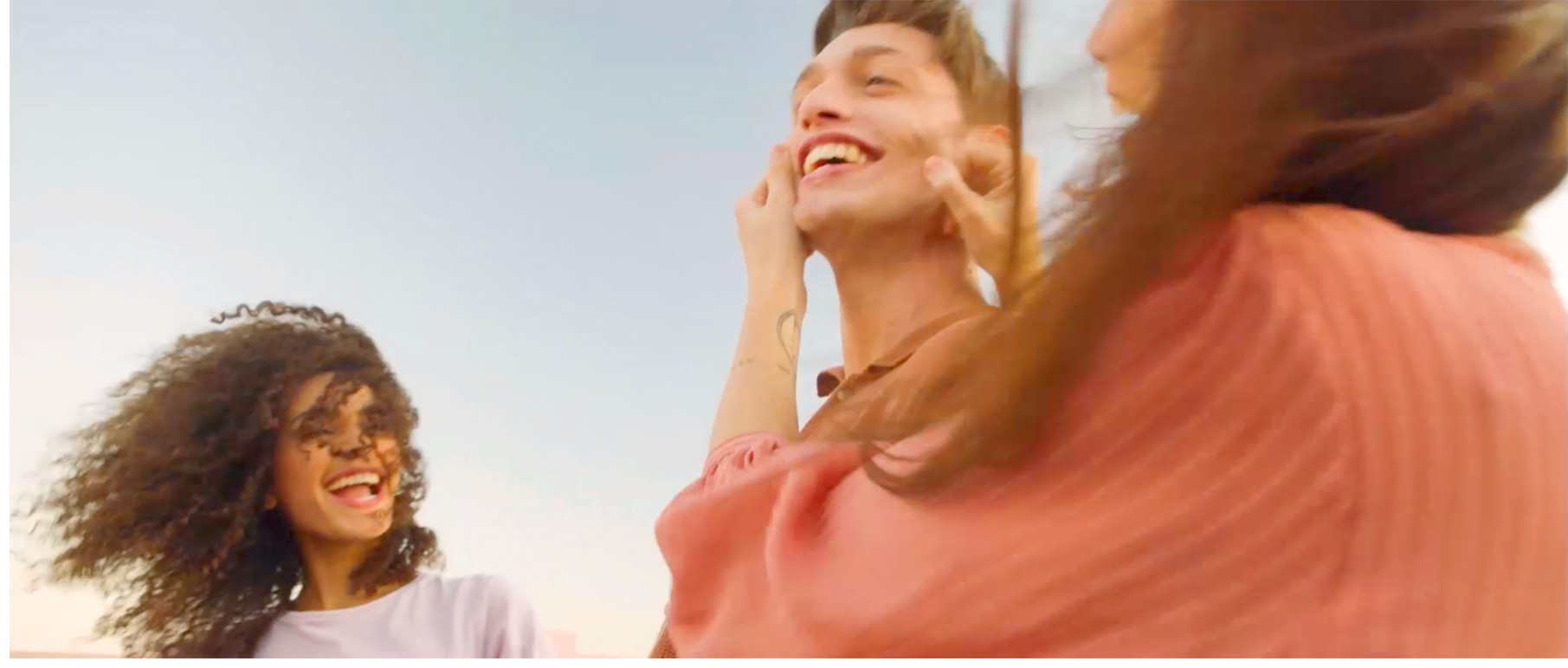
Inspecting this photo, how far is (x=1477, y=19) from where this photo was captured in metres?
0.69

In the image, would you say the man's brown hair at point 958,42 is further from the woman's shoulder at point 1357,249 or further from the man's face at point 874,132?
the woman's shoulder at point 1357,249

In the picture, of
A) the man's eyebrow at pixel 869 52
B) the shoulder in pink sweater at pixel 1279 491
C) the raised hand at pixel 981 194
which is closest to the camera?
the shoulder in pink sweater at pixel 1279 491

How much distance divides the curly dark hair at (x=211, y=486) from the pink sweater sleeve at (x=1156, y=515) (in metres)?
0.53

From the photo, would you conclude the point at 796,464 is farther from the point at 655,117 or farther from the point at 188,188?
the point at 188,188

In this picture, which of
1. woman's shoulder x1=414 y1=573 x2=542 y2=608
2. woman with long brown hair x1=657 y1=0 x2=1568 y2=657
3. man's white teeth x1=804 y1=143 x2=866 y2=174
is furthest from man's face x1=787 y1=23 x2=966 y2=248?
woman's shoulder x1=414 y1=573 x2=542 y2=608

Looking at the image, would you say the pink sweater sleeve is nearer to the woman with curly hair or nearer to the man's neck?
the man's neck

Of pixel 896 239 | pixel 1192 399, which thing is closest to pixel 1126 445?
pixel 1192 399

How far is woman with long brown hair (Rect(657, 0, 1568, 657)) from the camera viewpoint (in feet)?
2.13

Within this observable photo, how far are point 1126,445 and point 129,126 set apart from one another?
99 centimetres

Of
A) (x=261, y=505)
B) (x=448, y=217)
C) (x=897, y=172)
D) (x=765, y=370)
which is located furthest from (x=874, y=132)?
(x=261, y=505)

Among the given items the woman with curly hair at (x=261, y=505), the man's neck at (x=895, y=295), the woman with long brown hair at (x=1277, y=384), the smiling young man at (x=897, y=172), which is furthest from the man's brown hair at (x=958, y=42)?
the woman with curly hair at (x=261, y=505)

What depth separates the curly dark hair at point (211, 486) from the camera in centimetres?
111

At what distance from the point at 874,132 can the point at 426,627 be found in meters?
0.56

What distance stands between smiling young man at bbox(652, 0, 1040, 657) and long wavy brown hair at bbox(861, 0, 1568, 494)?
0.27 m
